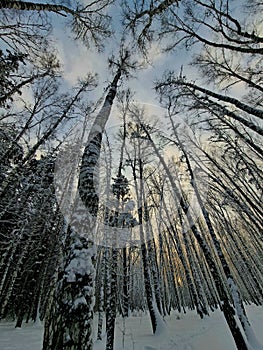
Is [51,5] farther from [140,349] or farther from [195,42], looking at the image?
[140,349]

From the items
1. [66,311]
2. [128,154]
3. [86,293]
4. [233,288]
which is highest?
[128,154]

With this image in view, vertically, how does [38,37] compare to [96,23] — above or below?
below

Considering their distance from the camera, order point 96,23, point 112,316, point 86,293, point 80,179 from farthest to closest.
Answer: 1. point 112,316
2. point 96,23
3. point 80,179
4. point 86,293

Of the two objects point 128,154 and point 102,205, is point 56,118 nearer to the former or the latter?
point 128,154

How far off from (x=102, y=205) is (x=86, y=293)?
8409 mm

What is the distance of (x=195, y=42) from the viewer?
23.9 feet

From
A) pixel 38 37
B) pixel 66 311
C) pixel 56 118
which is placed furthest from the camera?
pixel 56 118

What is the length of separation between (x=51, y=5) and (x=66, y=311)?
6405mm

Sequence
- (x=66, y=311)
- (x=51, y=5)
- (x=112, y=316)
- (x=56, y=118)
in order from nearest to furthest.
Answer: (x=66, y=311)
(x=51, y=5)
(x=112, y=316)
(x=56, y=118)

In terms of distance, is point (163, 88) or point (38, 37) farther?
point (163, 88)

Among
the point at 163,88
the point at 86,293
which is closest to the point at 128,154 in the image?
the point at 163,88

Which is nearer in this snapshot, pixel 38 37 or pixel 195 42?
pixel 38 37

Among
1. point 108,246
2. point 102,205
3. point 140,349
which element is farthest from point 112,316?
point 102,205

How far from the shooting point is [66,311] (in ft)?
7.37
